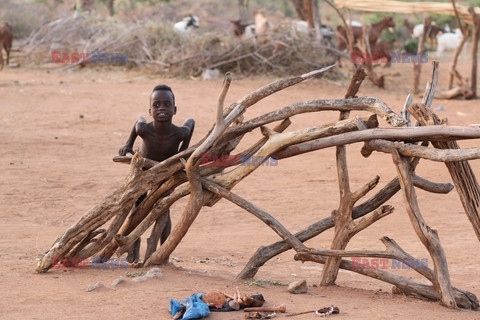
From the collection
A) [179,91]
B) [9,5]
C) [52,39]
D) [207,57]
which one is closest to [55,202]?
[179,91]

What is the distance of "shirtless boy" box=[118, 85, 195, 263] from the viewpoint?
468cm

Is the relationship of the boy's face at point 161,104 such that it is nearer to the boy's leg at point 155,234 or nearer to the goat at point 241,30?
the boy's leg at point 155,234

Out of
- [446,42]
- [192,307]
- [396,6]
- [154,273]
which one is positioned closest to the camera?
[192,307]

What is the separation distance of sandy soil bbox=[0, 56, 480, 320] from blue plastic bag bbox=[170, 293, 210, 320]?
69 mm

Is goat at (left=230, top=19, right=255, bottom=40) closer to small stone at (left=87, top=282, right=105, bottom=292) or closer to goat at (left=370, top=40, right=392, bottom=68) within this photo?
goat at (left=370, top=40, right=392, bottom=68)

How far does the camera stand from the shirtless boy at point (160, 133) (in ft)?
15.4

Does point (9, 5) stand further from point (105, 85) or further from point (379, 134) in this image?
point (379, 134)

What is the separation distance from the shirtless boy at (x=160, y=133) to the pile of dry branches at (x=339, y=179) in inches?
11.6

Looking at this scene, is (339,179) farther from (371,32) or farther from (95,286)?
(371,32)

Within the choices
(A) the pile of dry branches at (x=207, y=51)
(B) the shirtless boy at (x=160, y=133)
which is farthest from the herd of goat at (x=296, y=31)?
(B) the shirtless boy at (x=160, y=133)

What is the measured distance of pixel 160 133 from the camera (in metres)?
4.79

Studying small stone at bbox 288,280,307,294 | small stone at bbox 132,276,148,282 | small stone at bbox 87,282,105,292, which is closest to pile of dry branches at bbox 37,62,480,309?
small stone at bbox 288,280,307,294

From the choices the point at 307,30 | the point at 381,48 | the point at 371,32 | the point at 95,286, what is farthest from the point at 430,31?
the point at 95,286

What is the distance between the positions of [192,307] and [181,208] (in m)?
3.63
